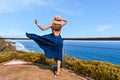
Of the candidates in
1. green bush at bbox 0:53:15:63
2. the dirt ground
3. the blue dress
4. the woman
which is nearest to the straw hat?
the woman

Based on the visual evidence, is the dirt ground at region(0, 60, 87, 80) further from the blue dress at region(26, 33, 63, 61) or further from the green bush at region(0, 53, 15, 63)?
the green bush at region(0, 53, 15, 63)

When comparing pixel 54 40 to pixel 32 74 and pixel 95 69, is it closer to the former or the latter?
pixel 32 74

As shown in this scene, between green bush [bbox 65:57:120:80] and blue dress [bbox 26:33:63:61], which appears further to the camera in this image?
blue dress [bbox 26:33:63:61]

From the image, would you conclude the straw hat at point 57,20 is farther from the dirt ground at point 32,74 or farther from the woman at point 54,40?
the dirt ground at point 32,74

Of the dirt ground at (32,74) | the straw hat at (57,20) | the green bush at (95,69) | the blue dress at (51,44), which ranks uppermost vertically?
the straw hat at (57,20)

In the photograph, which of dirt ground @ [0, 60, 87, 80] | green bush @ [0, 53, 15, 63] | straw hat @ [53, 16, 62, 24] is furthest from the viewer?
green bush @ [0, 53, 15, 63]

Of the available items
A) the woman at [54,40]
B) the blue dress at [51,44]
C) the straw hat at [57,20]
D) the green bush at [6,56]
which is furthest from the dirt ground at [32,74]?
the green bush at [6,56]

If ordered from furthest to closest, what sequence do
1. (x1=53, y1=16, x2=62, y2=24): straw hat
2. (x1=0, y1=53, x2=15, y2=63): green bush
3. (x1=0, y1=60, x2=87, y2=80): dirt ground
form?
(x1=0, y1=53, x2=15, y2=63): green bush
(x1=53, y1=16, x2=62, y2=24): straw hat
(x1=0, y1=60, x2=87, y2=80): dirt ground

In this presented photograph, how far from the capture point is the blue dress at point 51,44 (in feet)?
25.6

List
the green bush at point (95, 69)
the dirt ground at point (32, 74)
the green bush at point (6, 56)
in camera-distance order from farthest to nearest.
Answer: the green bush at point (6, 56), the dirt ground at point (32, 74), the green bush at point (95, 69)

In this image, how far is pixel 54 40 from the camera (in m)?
7.80

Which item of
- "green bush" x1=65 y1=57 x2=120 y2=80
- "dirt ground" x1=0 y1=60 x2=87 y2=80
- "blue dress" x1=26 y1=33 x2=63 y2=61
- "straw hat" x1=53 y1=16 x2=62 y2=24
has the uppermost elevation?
"straw hat" x1=53 y1=16 x2=62 y2=24

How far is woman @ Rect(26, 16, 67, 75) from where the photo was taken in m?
7.75

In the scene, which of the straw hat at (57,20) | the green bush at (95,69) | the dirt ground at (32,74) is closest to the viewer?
the green bush at (95,69)
